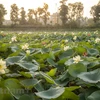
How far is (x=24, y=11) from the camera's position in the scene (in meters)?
55.8

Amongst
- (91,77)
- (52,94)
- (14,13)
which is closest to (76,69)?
(91,77)

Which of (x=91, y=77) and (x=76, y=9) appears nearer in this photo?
(x=91, y=77)

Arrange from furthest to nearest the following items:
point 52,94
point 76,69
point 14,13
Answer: point 14,13 < point 76,69 < point 52,94

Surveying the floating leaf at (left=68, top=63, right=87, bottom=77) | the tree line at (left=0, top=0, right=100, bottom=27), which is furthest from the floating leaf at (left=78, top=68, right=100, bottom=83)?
the tree line at (left=0, top=0, right=100, bottom=27)

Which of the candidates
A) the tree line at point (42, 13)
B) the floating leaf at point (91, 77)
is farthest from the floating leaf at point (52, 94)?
the tree line at point (42, 13)

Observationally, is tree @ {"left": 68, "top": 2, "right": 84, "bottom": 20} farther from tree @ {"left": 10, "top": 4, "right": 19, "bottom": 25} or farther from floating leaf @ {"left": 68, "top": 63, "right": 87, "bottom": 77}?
floating leaf @ {"left": 68, "top": 63, "right": 87, "bottom": 77}

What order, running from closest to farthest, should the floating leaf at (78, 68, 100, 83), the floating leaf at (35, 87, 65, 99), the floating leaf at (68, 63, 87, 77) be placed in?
the floating leaf at (35, 87, 65, 99), the floating leaf at (78, 68, 100, 83), the floating leaf at (68, 63, 87, 77)

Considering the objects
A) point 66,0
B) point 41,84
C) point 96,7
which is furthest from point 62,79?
point 66,0

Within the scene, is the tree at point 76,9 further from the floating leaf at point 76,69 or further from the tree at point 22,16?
the floating leaf at point 76,69

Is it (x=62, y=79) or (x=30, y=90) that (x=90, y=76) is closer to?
(x=62, y=79)

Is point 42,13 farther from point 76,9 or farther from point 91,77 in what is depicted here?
point 91,77

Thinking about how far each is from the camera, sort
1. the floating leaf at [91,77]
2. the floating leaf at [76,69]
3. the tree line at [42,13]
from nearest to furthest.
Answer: the floating leaf at [91,77], the floating leaf at [76,69], the tree line at [42,13]

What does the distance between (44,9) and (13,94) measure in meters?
53.2

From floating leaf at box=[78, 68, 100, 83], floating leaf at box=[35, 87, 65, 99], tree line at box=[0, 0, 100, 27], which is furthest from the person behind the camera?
tree line at box=[0, 0, 100, 27]
